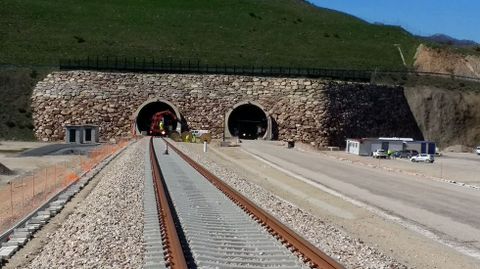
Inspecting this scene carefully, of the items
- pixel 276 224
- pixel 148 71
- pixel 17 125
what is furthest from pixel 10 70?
pixel 276 224

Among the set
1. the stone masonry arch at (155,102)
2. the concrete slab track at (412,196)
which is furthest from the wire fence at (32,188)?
the stone masonry arch at (155,102)

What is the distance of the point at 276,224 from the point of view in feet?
49.8

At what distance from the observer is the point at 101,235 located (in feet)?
44.9

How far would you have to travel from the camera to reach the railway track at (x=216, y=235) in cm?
1154

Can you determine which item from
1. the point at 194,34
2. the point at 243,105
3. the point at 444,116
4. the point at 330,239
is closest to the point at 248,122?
the point at 243,105

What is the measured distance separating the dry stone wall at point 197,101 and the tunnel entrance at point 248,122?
82 cm

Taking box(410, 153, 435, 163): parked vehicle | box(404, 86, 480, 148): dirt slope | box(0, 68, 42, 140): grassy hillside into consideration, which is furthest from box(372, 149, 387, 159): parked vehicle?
box(0, 68, 42, 140): grassy hillside

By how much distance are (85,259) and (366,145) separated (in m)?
55.7

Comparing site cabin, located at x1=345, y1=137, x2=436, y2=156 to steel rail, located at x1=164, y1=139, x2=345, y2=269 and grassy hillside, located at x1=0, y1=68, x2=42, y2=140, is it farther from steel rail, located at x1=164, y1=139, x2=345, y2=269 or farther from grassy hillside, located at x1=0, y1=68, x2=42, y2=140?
steel rail, located at x1=164, y1=139, x2=345, y2=269

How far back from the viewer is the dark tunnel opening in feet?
244

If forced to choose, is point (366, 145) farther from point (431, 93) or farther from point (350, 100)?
point (431, 93)

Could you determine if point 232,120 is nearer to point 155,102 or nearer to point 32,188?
point 155,102

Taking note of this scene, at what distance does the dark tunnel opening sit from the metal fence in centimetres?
434

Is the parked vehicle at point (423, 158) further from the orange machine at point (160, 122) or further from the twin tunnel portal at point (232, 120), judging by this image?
the orange machine at point (160, 122)
